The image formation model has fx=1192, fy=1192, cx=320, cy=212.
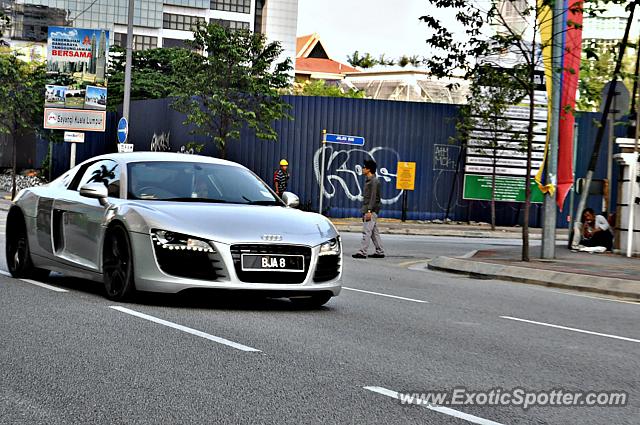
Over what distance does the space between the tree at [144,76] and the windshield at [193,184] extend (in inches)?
2757

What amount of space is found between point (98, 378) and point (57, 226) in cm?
570

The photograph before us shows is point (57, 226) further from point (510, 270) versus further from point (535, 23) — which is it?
point (535, 23)

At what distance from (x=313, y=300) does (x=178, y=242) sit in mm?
1717

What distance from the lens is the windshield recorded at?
11648 millimetres

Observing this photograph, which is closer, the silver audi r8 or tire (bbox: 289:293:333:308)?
the silver audi r8

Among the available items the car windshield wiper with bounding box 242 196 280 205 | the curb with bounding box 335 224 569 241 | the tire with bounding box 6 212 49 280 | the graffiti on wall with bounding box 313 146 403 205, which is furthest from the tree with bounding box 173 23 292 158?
the car windshield wiper with bounding box 242 196 280 205

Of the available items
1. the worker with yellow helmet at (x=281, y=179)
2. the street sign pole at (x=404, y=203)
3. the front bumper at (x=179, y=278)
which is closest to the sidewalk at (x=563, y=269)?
the front bumper at (x=179, y=278)

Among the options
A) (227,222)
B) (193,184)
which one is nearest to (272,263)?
(227,222)

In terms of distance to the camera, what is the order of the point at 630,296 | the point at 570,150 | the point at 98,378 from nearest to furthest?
the point at 98,378 → the point at 630,296 → the point at 570,150

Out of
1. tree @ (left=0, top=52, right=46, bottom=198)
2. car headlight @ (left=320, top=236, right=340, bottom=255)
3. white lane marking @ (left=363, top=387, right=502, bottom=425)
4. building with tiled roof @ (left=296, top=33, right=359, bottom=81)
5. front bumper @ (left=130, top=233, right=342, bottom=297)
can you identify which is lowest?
white lane marking @ (left=363, top=387, right=502, bottom=425)

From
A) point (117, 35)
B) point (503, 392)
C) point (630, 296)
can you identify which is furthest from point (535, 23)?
point (117, 35)

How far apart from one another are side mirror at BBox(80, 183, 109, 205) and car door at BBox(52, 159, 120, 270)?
70 mm

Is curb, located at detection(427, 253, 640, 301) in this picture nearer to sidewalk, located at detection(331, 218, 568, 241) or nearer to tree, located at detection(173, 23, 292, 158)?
sidewalk, located at detection(331, 218, 568, 241)

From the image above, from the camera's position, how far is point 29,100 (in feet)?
171
